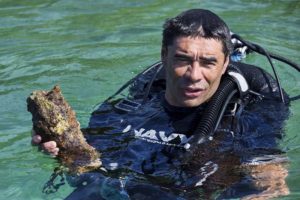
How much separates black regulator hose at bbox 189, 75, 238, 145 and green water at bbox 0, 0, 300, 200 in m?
0.65

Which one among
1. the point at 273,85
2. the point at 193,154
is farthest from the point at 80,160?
the point at 273,85

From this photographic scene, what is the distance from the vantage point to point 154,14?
8.98 m

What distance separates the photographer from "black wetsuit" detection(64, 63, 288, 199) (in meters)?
3.91

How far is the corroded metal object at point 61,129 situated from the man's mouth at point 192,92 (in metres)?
0.70

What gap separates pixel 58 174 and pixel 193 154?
84 centimetres

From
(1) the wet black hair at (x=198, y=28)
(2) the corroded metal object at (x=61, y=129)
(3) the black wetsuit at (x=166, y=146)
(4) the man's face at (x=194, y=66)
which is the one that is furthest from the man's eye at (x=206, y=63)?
(2) the corroded metal object at (x=61, y=129)

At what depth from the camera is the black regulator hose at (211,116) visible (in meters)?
4.02

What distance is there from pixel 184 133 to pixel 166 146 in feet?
0.51

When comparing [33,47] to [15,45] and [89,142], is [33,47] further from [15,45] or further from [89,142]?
[89,142]

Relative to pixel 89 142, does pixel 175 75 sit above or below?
above

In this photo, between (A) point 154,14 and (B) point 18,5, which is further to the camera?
(B) point 18,5

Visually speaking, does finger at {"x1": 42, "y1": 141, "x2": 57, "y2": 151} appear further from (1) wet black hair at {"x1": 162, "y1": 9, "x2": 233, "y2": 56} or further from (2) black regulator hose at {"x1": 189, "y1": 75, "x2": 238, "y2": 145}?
(1) wet black hair at {"x1": 162, "y1": 9, "x2": 233, "y2": 56}

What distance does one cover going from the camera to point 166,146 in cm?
418

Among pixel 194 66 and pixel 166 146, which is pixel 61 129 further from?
pixel 194 66
